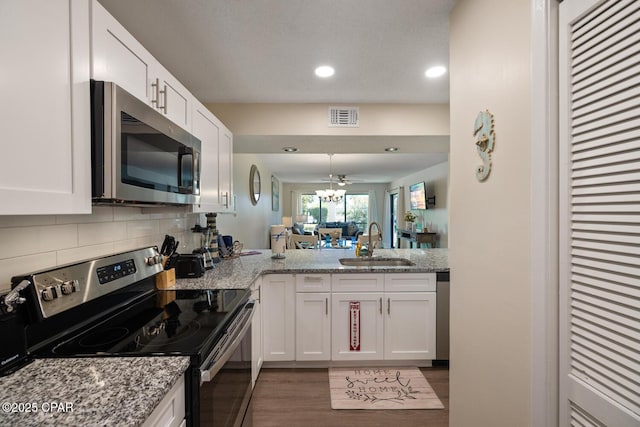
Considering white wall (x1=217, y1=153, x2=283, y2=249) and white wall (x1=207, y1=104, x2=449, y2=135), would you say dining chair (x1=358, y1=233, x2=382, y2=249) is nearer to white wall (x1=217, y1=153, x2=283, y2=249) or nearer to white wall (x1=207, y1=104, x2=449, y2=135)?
white wall (x1=207, y1=104, x2=449, y2=135)

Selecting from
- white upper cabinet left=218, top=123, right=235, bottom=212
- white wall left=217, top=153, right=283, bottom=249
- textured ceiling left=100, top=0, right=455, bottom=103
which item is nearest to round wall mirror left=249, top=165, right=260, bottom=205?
white wall left=217, top=153, right=283, bottom=249

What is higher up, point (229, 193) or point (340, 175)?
point (340, 175)


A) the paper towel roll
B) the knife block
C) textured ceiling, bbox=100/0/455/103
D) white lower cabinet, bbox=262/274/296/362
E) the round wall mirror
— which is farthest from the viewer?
the round wall mirror

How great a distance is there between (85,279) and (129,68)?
2.81 feet

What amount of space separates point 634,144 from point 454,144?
2.79ft

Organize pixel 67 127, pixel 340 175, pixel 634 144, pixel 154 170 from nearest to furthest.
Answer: pixel 634 144
pixel 67 127
pixel 154 170
pixel 340 175

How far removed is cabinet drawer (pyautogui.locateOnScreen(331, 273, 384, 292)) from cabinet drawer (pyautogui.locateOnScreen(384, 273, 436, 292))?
57 mm

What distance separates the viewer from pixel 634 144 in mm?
716

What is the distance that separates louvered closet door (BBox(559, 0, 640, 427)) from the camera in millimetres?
729

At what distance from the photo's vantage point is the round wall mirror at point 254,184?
5.19m

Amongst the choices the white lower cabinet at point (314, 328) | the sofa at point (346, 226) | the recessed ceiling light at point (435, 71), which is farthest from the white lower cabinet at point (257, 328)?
the sofa at point (346, 226)

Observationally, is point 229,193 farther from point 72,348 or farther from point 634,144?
point 634,144

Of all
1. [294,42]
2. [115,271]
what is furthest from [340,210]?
[115,271]

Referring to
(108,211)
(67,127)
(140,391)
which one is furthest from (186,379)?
(108,211)
